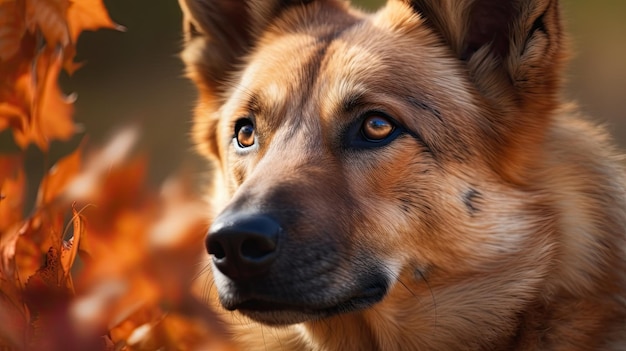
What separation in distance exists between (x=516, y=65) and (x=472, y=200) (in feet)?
1.67

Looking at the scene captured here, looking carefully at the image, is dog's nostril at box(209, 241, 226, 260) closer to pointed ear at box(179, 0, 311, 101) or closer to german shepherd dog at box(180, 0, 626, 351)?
german shepherd dog at box(180, 0, 626, 351)

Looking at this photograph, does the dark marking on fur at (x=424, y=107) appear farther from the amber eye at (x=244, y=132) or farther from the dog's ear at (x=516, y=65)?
the amber eye at (x=244, y=132)

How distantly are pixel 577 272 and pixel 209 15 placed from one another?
6.23ft

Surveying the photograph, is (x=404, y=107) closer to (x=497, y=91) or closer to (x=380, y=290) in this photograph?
(x=497, y=91)

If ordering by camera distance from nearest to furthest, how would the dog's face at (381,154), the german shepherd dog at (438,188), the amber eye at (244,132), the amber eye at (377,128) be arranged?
the dog's face at (381,154), the german shepherd dog at (438,188), the amber eye at (377,128), the amber eye at (244,132)

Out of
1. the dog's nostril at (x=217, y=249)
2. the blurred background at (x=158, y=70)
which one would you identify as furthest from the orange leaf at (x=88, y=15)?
the blurred background at (x=158, y=70)

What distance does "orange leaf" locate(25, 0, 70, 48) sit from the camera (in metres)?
1.88

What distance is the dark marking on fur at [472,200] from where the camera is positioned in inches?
110

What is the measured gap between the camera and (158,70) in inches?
349

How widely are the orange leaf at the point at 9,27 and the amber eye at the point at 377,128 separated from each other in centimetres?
124

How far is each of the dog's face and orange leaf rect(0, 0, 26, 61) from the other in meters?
0.74

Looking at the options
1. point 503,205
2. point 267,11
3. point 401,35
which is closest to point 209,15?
point 267,11

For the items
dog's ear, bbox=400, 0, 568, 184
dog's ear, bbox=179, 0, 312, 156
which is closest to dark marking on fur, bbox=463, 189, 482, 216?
dog's ear, bbox=400, 0, 568, 184

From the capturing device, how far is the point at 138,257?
1657 mm
